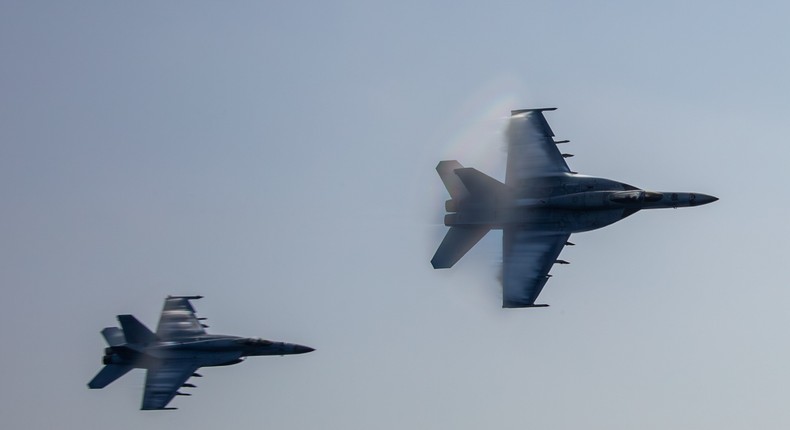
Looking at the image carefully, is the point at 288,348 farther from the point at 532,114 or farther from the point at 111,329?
the point at 532,114

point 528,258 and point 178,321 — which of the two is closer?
point 528,258

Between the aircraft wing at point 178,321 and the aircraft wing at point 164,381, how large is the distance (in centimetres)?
273

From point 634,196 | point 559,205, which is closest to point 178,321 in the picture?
point 559,205

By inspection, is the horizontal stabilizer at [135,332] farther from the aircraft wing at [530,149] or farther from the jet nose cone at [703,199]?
the jet nose cone at [703,199]

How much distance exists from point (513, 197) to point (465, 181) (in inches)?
107

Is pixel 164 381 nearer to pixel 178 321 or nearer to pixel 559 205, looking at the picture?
pixel 178 321

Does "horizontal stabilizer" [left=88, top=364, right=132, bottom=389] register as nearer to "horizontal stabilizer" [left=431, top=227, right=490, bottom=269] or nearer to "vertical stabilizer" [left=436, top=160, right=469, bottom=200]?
"horizontal stabilizer" [left=431, top=227, right=490, bottom=269]

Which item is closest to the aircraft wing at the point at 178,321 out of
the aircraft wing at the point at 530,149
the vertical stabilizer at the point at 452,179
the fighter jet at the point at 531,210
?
the fighter jet at the point at 531,210

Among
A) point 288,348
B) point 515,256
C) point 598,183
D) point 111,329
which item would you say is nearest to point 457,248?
point 515,256

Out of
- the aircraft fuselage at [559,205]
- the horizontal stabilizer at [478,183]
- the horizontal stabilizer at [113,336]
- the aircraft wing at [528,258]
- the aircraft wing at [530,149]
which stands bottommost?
the horizontal stabilizer at [113,336]

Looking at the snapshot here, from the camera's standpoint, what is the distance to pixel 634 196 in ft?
205

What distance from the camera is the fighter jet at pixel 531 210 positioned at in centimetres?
6306

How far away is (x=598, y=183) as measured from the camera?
63594mm

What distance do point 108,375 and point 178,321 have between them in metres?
6.15
